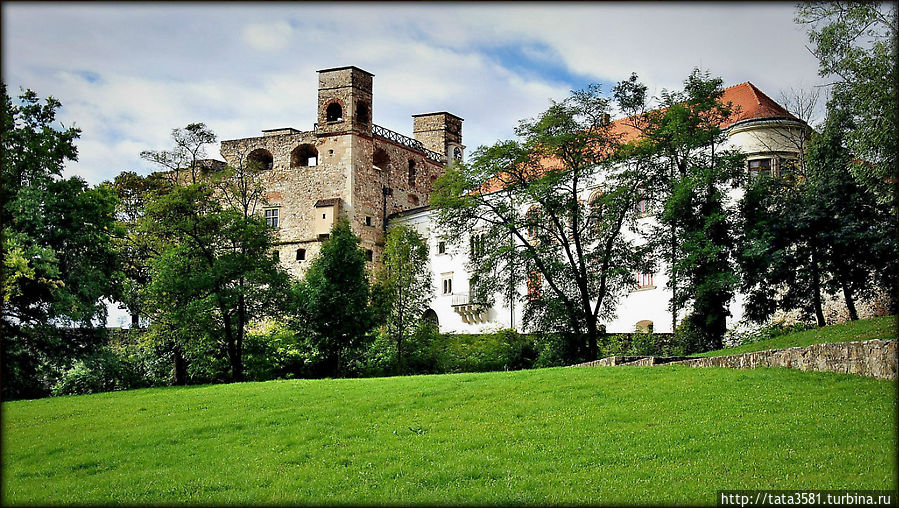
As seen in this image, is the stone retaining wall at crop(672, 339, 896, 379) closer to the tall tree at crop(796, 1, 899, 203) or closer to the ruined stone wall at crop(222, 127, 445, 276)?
the tall tree at crop(796, 1, 899, 203)

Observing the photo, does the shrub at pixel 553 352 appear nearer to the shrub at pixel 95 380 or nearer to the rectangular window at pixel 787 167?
the rectangular window at pixel 787 167

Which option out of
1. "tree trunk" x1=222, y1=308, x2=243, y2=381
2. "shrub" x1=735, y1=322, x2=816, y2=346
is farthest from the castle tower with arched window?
"shrub" x1=735, y1=322, x2=816, y2=346

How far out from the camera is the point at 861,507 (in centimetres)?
841

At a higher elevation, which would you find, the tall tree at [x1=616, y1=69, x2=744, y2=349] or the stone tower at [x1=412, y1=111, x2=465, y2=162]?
the stone tower at [x1=412, y1=111, x2=465, y2=162]

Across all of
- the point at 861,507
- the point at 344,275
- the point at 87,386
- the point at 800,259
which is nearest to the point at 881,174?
the point at 800,259

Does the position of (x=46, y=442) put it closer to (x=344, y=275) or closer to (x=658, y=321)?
(x=344, y=275)

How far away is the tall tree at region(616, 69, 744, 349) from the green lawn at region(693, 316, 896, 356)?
141 inches

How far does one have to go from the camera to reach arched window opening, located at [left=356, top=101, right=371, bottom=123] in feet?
189

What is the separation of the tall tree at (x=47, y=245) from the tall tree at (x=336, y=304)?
7.45 meters

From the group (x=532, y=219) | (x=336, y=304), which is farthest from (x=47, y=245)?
(x=532, y=219)

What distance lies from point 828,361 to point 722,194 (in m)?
13.9

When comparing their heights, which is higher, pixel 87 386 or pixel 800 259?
pixel 800 259

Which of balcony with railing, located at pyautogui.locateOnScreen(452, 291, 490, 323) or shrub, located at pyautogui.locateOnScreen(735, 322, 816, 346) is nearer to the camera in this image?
shrub, located at pyautogui.locateOnScreen(735, 322, 816, 346)

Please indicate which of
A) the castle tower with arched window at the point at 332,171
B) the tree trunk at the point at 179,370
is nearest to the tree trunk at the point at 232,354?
the tree trunk at the point at 179,370
